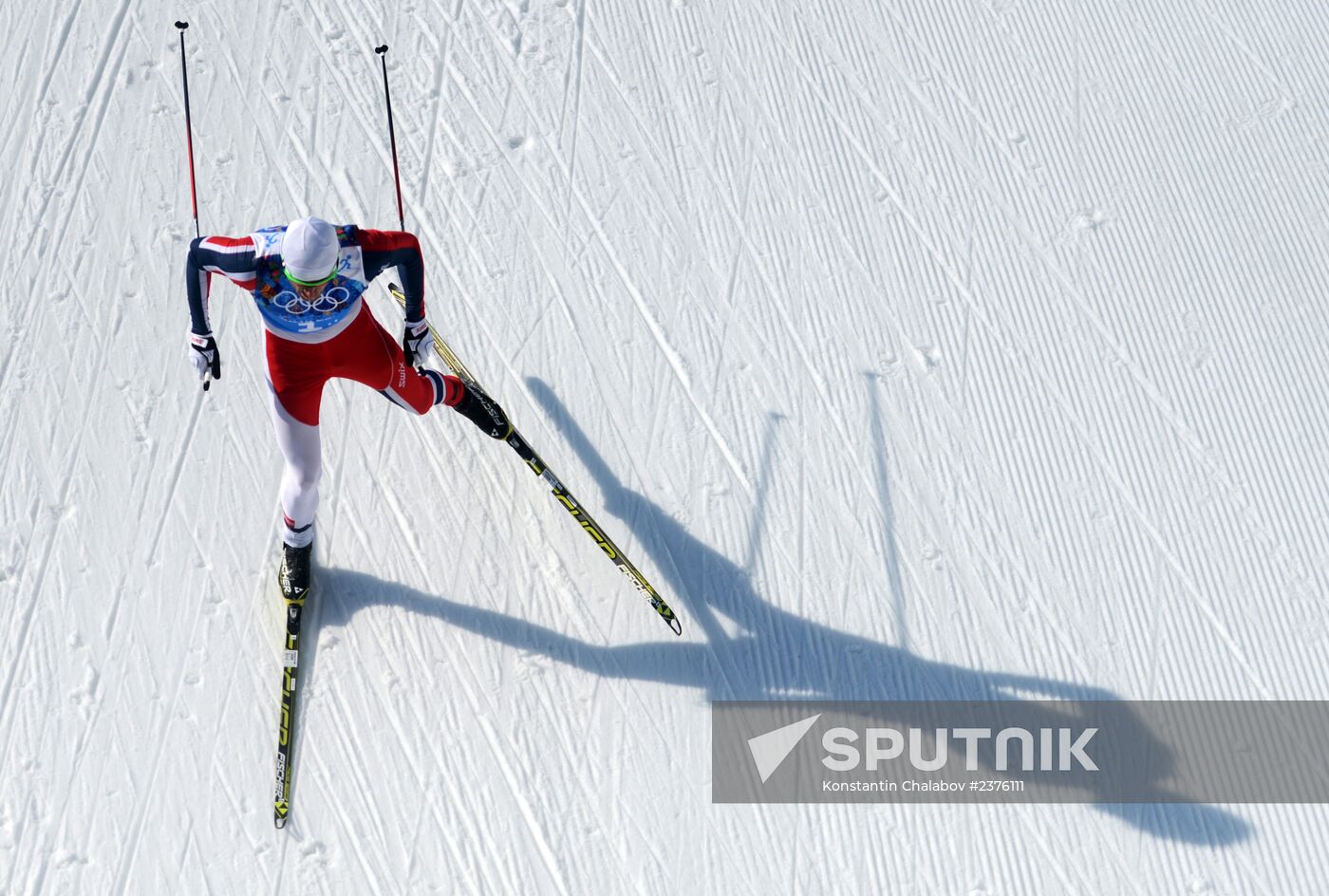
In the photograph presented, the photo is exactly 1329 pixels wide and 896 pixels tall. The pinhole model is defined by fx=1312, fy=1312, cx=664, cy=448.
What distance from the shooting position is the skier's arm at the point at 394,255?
13.6ft

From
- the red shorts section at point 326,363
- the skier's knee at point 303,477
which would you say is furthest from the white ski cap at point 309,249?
the skier's knee at point 303,477

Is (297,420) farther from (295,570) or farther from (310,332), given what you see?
(295,570)

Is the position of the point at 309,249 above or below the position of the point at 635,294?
below

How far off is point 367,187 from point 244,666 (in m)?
2.17

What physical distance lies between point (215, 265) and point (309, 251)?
39 centimetres

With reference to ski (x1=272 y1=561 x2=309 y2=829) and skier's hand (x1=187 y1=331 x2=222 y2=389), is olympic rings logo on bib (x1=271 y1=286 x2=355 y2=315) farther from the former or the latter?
ski (x1=272 y1=561 x2=309 y2=829)

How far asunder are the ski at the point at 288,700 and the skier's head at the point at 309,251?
1.36 m

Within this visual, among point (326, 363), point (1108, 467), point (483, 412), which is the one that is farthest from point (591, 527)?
point (1108, 467)

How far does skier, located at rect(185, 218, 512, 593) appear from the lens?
13.2 ft

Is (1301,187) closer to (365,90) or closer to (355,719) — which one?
(365,90)

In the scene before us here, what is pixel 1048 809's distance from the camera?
4672 millimetres

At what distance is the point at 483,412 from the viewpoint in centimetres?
485

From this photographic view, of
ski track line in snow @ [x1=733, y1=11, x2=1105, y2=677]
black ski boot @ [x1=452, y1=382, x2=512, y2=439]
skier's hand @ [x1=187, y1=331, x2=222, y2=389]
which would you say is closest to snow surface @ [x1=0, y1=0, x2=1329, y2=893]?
ski track line in snow @ [x1=733, y1=11, x2=1105, y2=677]

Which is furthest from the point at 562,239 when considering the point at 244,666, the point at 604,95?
the point at 244,666
